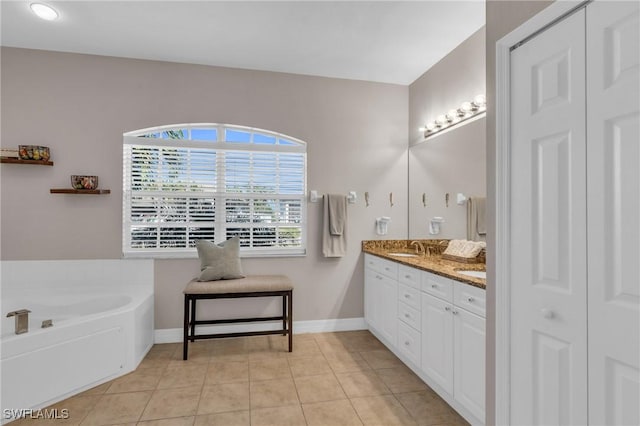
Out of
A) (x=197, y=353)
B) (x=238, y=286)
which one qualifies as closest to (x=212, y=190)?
(x=238, y=286)

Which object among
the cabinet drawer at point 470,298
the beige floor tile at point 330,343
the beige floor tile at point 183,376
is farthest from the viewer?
the beige floor tile at point 330,343

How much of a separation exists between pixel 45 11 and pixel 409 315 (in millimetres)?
3660

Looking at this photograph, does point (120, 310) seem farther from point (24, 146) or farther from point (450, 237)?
point (450, 237)

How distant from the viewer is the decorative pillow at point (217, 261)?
126 inches

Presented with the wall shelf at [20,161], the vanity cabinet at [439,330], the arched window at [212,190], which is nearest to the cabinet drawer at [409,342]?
the vanity cabinet at [439,330]

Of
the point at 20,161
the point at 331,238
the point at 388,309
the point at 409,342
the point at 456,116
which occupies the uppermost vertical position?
the point at 456,116

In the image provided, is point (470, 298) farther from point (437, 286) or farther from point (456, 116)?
point (456, 116)

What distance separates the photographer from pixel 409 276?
2.74 m

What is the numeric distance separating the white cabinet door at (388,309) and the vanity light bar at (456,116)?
1.58 meters

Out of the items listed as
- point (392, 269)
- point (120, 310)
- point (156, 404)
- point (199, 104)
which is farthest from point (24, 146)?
point (392, 269)

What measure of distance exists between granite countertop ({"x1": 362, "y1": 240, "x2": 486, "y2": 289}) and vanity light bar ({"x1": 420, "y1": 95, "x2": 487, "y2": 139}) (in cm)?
113
